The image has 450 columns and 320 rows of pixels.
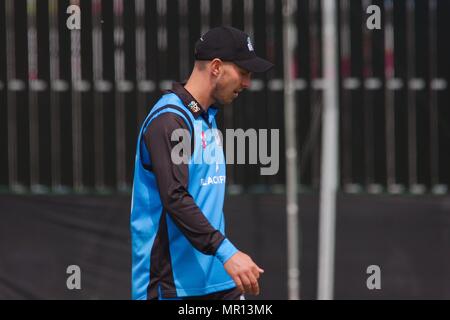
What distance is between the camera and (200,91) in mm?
4406

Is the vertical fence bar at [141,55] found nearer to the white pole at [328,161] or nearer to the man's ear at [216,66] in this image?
the white pole at [328,161]

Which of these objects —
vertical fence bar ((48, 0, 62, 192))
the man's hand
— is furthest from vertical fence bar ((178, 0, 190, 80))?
the man's hand

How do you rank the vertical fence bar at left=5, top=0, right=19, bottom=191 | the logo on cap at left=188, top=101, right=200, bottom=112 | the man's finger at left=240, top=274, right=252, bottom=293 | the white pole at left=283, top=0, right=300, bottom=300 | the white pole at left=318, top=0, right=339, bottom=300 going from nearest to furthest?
1. the man's finger at left=240, top=274, right=252, bottom=293
2. the logo on cap at left=188, top=101, right=200, bottom=112
3. the white pole at left=283, top=0, right=300, bottom=300
4. the white pole at left=318, top=0, right=339, bottom=300
5. the vertical fence bar at left=5, top=0, right=19, bottom=191

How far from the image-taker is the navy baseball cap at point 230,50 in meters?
4.35

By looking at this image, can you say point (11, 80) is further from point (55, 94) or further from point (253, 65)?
point (253, 65)

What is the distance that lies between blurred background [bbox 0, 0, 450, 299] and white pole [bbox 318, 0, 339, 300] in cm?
5

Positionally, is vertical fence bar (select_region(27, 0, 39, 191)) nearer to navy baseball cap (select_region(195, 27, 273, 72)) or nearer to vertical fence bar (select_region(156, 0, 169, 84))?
vertical fence bar (select_region(156, 0, 169, 84))

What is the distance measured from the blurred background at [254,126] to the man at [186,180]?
2641mm

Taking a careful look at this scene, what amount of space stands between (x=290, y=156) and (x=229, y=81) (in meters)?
2.59

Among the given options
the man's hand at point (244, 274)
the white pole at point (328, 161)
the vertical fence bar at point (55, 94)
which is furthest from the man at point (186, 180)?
the vertical fence bar at point (55, 94)

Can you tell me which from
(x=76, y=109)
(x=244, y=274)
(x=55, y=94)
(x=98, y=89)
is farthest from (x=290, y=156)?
(x=244, y=274)

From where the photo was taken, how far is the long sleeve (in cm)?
402

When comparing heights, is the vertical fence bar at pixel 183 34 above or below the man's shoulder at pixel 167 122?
above
